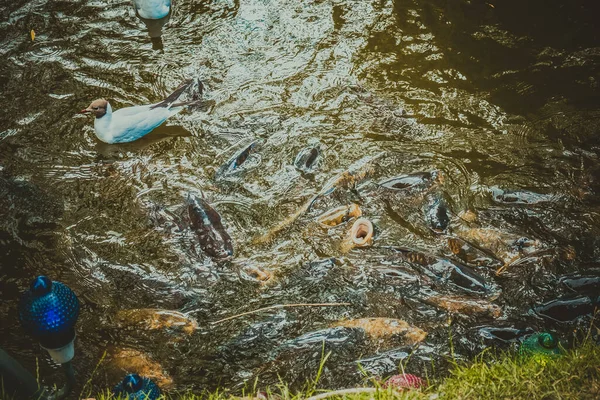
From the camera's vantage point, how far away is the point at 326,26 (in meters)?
7.38

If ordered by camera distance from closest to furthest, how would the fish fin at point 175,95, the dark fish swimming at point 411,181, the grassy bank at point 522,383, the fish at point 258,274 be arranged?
1. the grassy bank at point 522,383
2. the fish at point 258,274
3. the dark fish swimming at point 411,181
4. the fish fin at point 175,95

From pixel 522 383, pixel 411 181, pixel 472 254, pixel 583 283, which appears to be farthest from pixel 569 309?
pixel 411 181

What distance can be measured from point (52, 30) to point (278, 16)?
113 inches

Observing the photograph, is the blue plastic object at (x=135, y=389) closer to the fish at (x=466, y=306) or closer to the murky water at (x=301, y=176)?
the murky water at (x=301, y=176)

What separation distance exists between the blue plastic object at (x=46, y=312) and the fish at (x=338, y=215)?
2435mm

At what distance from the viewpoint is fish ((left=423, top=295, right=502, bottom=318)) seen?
13.5 ft

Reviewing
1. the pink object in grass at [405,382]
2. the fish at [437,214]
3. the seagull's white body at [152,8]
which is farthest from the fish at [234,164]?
the seagull's white body at [152,8]

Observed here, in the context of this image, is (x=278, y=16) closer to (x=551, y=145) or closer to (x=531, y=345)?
(x=551, y=145)

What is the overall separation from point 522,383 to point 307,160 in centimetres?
293

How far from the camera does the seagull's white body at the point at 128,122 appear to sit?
5781mm

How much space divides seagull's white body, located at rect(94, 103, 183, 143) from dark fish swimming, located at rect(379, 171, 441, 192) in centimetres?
238

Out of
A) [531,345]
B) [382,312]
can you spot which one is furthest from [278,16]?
[531,345]

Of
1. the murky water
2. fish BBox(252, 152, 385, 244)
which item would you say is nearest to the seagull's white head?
the murky water

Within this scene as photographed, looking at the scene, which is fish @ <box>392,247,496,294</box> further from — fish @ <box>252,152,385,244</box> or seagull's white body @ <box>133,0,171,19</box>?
seagull's white body @ <box>133,0,171,19</box>
